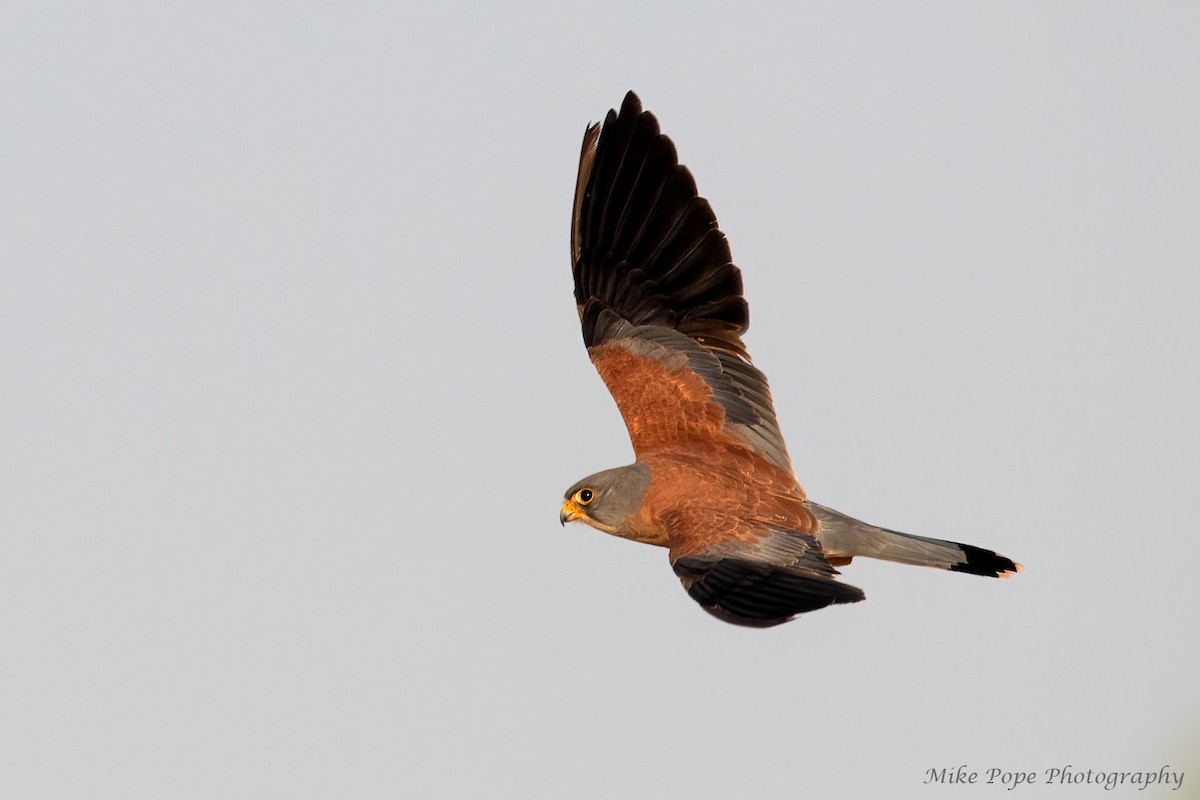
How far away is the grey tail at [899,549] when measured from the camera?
1113cm

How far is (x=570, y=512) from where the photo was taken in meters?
11.7

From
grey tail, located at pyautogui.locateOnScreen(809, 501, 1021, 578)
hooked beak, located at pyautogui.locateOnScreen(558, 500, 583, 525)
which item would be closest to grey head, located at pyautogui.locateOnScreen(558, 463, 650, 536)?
hooked beak, located at pyautogui.locateOnScreen(558, 500, 583, 525)

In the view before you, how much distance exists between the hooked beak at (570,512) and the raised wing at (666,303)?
739 mm

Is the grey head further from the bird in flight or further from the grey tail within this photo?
the grey tail

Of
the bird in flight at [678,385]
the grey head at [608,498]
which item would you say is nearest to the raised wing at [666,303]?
the bird in flight at [678,385]

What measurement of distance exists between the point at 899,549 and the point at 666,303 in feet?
9.11

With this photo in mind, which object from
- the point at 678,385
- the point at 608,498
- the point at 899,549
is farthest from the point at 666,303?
the point at 899,549

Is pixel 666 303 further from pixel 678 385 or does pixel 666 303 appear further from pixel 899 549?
pixel 899 549

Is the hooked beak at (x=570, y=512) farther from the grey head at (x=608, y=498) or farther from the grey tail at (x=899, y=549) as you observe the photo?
the grey tail at (x=899, y=549)

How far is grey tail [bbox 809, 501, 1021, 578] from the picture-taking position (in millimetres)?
11133

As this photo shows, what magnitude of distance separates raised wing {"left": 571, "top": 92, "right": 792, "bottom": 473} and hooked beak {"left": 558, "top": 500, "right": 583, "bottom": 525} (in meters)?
0.74

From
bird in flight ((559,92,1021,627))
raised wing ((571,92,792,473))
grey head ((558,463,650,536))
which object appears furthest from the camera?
raised wing ((571,92,792,473))

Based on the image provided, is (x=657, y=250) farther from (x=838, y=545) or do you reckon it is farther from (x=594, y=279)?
(x=838, y=545)

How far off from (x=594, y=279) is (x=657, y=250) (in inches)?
28.5
